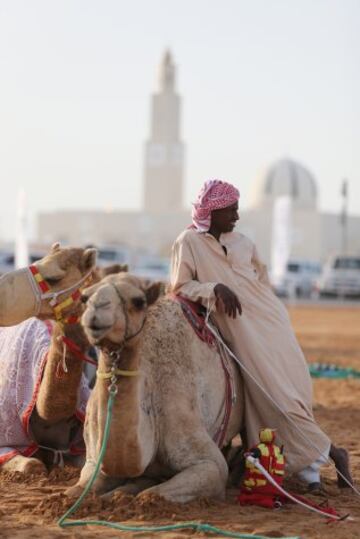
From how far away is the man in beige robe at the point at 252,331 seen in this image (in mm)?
6348

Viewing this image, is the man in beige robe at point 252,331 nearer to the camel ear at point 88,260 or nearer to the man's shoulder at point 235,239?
the man's shoulder at point 235,239

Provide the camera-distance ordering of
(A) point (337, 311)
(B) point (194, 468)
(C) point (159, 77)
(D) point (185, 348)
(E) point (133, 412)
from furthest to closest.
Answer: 1. (C) point (159, 77)
2. (A) point (337, 311)
3. (D) point (185, 348)
4. (B) point (194, 468)
5. (E) point (133, 412)

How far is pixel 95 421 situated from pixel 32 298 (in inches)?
33.5

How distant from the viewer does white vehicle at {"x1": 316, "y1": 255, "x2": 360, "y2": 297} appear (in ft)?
127

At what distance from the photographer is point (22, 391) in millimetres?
6805

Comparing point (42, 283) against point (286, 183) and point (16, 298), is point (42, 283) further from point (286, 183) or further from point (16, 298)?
point (286, 183)

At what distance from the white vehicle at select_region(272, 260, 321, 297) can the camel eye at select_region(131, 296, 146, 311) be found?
29.5 meters

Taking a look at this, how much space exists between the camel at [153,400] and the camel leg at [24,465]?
3.29ft

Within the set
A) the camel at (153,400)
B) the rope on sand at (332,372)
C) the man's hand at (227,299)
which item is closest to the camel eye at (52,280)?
the camel at (153,400)

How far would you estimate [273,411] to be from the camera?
251 inches

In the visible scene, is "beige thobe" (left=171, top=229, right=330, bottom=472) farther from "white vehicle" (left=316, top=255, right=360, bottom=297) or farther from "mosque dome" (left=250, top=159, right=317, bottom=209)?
"mosque dome" (left=250, top=159, right=317, bottom=209)

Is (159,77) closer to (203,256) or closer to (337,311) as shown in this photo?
(337,311)

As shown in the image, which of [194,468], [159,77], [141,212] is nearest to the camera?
[194,468]

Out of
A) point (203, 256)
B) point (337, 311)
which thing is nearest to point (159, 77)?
point (337, 311)
